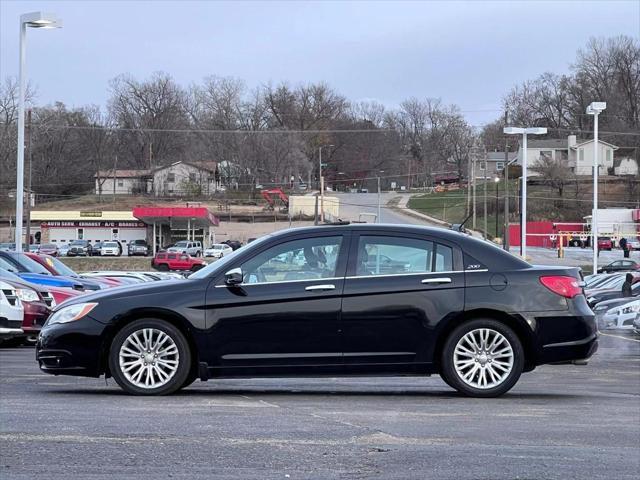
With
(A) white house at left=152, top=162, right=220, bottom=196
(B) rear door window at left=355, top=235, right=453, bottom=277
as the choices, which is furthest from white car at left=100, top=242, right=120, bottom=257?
(B) rear door window at left=355, top=235, right=453, bottom=277

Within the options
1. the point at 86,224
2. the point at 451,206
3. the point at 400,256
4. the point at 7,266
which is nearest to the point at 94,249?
the point at 86,224

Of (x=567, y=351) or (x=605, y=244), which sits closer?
(x=567, y=351)

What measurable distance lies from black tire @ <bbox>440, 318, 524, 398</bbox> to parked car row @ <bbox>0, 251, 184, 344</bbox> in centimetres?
551

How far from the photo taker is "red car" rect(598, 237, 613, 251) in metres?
77.8

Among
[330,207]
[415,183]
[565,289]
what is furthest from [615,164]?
[565,289]

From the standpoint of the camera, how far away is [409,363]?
846 centimetres

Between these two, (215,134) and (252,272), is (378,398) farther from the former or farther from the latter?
(215,134)

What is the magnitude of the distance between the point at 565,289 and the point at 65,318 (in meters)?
4.58

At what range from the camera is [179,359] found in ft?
27.4

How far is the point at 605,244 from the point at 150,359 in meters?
74.7

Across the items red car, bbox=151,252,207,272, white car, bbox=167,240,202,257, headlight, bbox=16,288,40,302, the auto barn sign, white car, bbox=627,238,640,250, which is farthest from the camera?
the auto barn sign

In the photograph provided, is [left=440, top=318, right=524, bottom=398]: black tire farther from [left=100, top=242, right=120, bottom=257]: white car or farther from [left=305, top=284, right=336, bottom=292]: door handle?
[left=100, top=242, right=120, bottom=257]: white car

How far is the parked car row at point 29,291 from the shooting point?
14484mm

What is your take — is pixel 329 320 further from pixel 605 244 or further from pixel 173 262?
pixel 605 244
